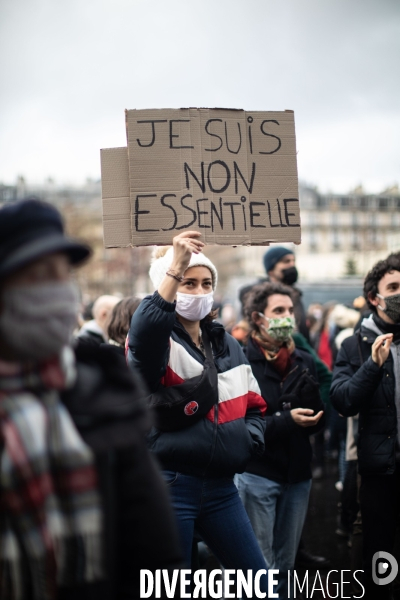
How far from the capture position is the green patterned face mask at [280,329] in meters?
4.39

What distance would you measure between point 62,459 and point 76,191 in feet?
356

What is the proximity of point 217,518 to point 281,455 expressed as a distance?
108 cm

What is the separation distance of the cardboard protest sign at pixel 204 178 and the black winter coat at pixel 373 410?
3.30ft

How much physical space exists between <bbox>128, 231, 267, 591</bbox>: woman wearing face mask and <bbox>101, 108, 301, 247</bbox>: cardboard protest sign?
0.72 ft

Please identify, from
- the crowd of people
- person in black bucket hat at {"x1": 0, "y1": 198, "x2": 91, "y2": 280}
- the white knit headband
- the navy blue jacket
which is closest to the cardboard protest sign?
the white knit headband

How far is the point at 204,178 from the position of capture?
11.3ft

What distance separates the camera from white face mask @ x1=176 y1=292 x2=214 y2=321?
328 centimetres

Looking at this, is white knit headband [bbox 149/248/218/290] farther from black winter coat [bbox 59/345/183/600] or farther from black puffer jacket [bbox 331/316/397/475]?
black winter coat [bbox 59/345/183/600]

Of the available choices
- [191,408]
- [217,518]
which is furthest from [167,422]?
[217,518]

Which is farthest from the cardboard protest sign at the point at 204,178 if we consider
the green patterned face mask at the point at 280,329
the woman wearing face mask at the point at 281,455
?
the woman wearing face mask at the point at 281,455

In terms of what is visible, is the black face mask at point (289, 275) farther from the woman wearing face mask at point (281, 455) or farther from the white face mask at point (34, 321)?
the white face mask at point (34, 321)

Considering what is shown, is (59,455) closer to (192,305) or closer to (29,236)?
(29,236)

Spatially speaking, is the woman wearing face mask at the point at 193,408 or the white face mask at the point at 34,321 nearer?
the white face mask at the point at 34,321

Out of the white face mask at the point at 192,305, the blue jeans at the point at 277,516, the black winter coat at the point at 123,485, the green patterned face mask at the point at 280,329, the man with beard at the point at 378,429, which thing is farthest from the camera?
the green patterned face mask at the point at 280,329
